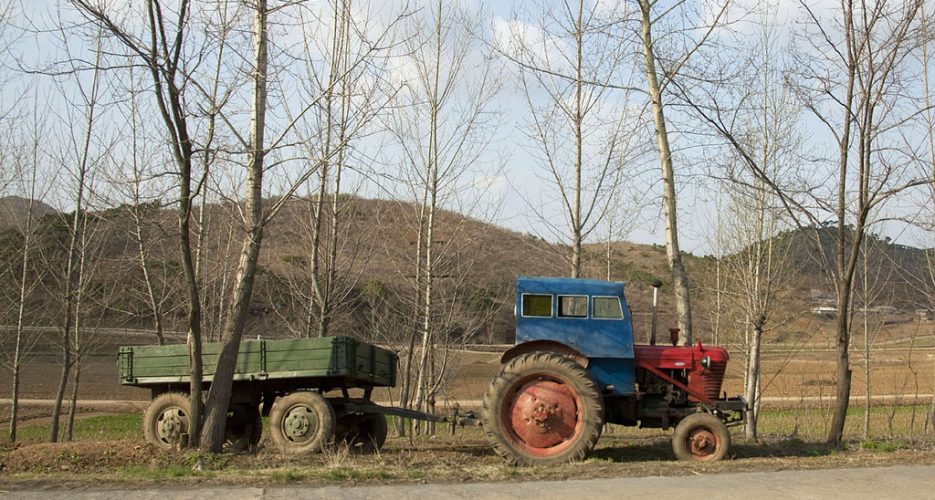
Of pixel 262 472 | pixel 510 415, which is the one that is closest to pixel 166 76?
pixel 262 472

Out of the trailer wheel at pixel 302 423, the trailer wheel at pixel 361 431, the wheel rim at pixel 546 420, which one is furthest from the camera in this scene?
the trailer wheel at pixel 361 431

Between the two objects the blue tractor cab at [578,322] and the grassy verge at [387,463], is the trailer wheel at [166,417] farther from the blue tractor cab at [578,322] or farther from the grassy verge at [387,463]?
the blue tractor cab at [578,322]

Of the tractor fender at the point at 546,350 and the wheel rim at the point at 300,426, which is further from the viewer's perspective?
the wheel rim at the point at 300,426

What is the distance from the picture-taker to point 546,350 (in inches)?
456

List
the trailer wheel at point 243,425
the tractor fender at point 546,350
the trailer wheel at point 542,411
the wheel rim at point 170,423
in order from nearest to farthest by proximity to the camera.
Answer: the trailer wheel at point 542,411 → the tractor fender at point 546,350 → the wheel rim at point 170,423 → the trailer wheel at point 243,425

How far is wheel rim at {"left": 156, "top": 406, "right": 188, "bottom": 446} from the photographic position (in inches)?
505

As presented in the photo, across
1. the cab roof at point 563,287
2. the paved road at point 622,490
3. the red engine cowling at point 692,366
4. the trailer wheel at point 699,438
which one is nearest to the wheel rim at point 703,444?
the trailer wheel at point 699,438

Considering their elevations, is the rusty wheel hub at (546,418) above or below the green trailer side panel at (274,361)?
below

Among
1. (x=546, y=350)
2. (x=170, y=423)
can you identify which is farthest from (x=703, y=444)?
(x=170, y=423)

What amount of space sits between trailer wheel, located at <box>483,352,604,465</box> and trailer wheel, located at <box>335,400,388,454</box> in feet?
8.79

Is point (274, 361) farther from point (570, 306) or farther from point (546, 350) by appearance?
point (570, 306)

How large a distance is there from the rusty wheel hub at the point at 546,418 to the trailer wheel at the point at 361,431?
2.89 metres

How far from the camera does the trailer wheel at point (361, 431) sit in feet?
43.3

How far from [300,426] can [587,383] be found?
427cm
